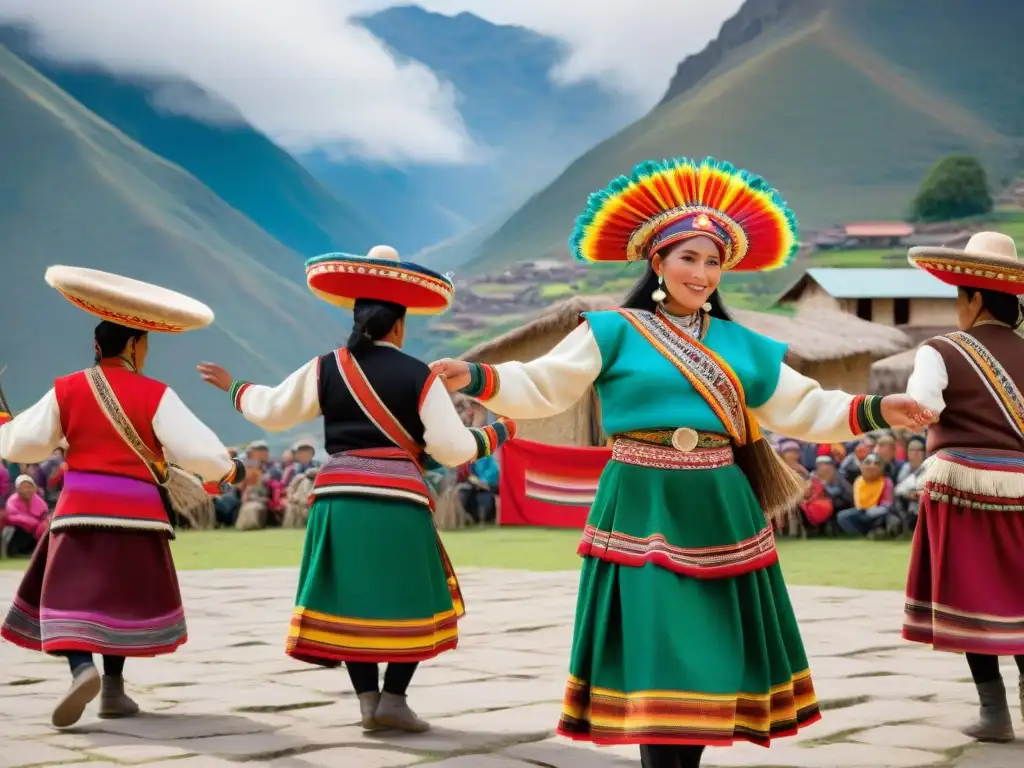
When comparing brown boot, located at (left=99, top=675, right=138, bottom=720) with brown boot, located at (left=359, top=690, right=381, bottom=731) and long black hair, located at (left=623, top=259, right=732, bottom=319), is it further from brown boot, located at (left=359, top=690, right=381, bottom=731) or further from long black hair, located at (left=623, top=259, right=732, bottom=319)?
long black hair, located at (left=623, top=259, right=732, bottom=319)

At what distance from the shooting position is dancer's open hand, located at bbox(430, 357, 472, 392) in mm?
3588

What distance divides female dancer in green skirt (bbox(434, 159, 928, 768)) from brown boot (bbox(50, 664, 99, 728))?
178 cm

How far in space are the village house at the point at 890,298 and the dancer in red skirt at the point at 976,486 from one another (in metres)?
24.7

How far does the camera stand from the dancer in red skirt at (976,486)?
14.6 ft

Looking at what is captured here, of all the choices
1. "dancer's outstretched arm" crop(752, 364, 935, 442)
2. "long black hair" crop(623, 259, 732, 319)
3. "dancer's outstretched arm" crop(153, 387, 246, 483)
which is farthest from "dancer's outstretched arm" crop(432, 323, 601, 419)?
"dancer's outstretched arm" crop(153, 387, 246, 483)

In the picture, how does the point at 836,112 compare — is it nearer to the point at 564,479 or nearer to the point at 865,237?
the point at 865,237

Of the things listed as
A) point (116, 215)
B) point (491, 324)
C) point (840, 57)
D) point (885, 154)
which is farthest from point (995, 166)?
point (116, 215)

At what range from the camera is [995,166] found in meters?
70.4

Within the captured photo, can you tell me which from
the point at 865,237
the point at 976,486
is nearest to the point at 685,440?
the point at 976,486

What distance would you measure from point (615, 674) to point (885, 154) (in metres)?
74.9

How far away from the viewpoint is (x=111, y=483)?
15.8 feet

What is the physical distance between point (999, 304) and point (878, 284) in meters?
26.4

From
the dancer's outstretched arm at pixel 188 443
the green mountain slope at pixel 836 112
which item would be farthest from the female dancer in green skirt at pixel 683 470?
the green mountain slope at pixel 836 112

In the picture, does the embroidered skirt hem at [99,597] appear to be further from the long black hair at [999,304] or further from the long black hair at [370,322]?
the long black hair at [999,304]
